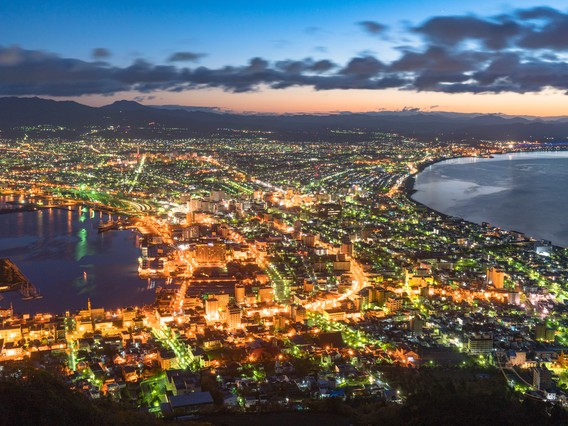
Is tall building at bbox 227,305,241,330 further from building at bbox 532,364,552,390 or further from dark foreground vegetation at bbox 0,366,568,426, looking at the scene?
building at bbox 532,364,552,390

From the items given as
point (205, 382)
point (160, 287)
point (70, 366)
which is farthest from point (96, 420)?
point (160, 287)

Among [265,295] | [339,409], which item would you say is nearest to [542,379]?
[339,409]

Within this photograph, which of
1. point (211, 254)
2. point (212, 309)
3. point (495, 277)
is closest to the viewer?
point (212, 309)

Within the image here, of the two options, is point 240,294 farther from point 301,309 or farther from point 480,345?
point 480,345

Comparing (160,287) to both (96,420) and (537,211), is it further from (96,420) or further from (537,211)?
(537,211)

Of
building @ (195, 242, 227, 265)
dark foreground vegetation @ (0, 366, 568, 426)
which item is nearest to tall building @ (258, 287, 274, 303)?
building @ (195, 242, 227, 265)

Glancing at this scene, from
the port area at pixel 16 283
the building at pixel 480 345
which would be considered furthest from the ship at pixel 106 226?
the building at pixel 480 345

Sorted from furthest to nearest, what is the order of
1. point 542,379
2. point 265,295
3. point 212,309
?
point 265,295 < point 212,309 < point 542,379
